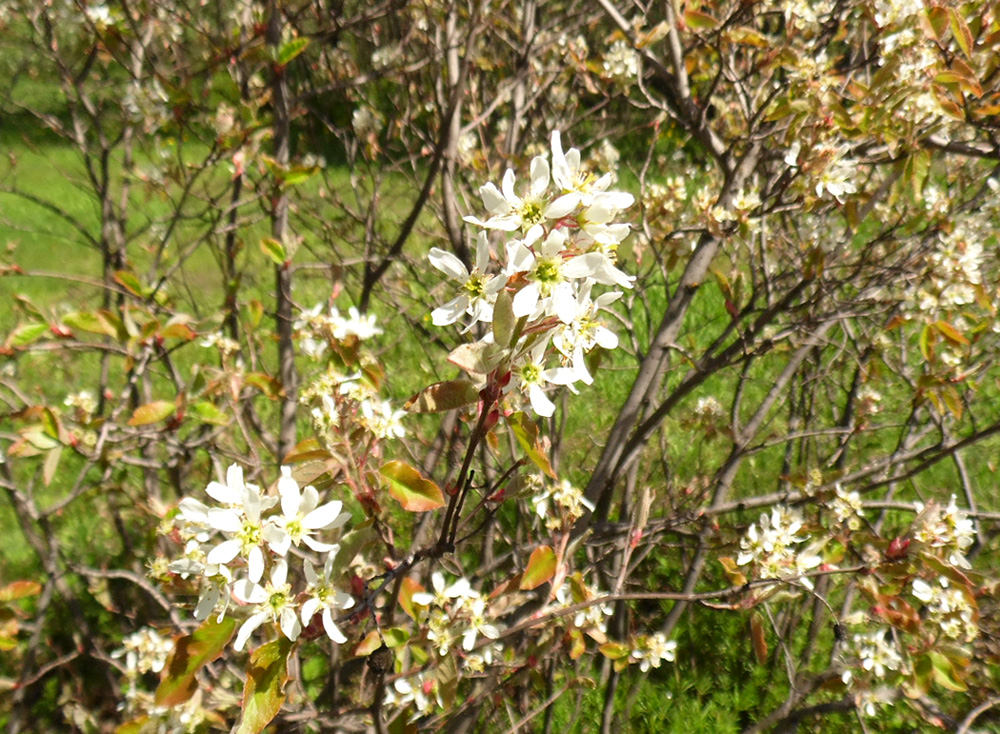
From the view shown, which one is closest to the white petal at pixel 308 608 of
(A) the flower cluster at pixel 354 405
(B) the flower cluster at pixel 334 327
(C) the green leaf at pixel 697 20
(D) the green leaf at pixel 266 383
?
(A) the flower cluster at pixel 354 405

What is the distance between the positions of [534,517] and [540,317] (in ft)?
5.78

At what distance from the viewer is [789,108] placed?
1.50 metres

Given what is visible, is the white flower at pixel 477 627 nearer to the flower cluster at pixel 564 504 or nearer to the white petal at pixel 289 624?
the flower cluster at pixel 564 504

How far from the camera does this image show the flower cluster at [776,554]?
1436 mm

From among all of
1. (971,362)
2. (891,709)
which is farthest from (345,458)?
(891,709)

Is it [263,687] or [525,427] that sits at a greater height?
[525,427]

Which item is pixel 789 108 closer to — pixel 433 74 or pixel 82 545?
pixel 433 74

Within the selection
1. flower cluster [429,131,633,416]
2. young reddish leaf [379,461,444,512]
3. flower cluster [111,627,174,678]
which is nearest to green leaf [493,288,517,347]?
flower cluster [429,131,633,416]

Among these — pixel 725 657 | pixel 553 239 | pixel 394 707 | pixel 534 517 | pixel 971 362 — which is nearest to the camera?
pixel 553 239

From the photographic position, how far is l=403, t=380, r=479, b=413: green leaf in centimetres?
80

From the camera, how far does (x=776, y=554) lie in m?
1.50

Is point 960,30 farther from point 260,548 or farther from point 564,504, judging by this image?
point 260,548

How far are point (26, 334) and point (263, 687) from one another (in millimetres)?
932

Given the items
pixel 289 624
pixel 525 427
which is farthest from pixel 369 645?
pixel 525 427
